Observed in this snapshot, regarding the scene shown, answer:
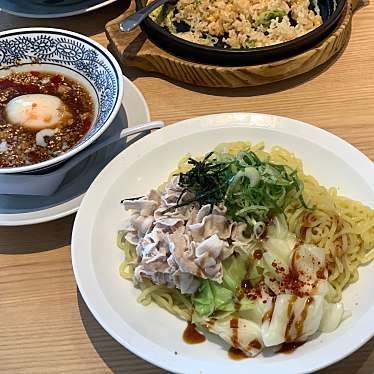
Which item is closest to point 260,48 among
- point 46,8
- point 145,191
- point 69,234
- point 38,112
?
point 145,191

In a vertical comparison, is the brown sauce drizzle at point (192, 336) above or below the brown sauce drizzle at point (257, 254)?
below

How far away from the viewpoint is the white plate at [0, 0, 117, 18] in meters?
2.17

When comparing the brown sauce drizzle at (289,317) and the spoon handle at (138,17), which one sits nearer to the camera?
the brown sauce drizzle at (289,317)

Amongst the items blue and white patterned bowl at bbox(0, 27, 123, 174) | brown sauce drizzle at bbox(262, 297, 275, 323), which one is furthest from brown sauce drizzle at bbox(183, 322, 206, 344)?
blue and white patterned bowl at bbox(0, 27, 123, 174)

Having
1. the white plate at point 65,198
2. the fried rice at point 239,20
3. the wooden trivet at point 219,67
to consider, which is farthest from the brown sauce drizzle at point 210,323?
the fried rice at point 239,20

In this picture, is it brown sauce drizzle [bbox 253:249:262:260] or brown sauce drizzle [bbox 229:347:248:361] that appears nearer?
brown sauce drizzle [bbox 229:347:248:361]

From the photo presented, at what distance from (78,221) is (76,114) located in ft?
1.40

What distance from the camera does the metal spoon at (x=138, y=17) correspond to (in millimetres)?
1934

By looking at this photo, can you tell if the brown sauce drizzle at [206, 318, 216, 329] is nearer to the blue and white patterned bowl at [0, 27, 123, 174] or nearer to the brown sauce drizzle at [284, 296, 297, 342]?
the brown sauce drizzle at [284, 296, 297, 342]

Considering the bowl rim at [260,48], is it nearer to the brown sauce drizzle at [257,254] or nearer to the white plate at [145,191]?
the white plate at [145,191]

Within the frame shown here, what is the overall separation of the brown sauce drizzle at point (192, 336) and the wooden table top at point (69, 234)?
4.2 inches

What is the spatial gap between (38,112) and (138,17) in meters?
0.51

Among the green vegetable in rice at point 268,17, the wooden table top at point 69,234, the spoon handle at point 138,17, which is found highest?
the green vegetable in rice at point 268,17

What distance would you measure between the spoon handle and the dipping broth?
0.29 meters
